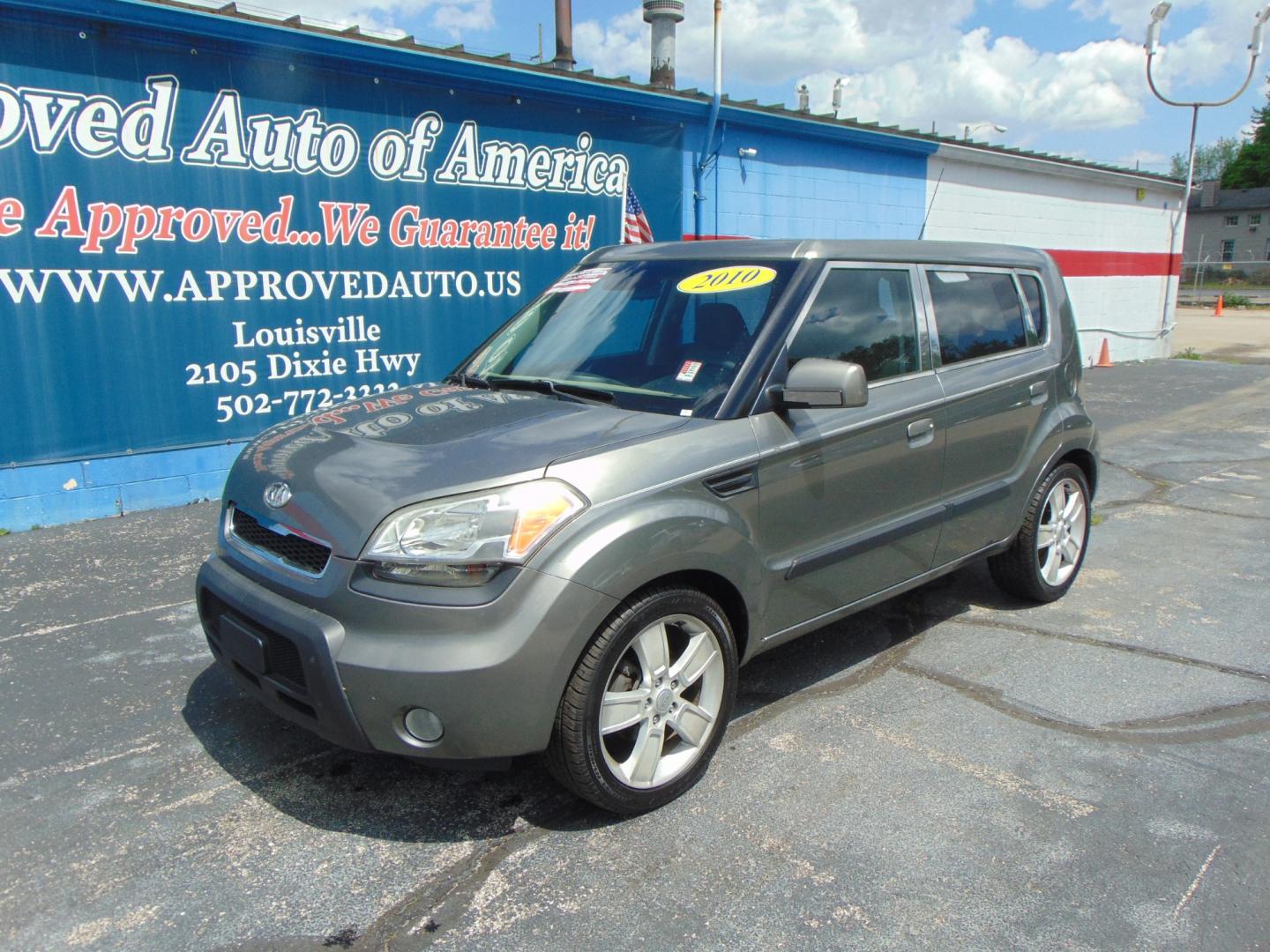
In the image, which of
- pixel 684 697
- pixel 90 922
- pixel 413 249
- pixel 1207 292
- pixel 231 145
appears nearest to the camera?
pixel 90 922

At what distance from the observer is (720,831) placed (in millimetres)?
3021

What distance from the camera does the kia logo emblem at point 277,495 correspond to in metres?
3.05

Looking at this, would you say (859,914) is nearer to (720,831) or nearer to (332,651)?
(720,831)

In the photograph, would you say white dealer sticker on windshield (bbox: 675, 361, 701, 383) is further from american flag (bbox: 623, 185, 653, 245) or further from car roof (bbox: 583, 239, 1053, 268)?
american flag (bbox: 623, 185, 653, 245)

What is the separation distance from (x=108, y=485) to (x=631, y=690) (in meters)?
5.48

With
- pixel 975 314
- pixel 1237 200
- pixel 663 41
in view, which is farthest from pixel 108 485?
pixel 1237 200

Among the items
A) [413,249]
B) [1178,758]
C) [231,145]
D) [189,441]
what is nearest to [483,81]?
[413,249]

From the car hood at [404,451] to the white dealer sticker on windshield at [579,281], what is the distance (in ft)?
2.52

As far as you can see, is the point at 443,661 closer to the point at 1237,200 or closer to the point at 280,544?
the point at 280,544

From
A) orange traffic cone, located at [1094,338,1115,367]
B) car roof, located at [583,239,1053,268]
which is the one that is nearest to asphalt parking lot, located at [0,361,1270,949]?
car roof, located at [583,239,1053,268]

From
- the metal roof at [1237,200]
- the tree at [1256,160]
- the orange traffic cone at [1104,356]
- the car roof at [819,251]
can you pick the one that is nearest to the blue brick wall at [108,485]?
the car roof at [819,251]

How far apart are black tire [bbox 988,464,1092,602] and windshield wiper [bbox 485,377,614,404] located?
2432 millimetres

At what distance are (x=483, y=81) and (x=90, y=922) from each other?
746 centimetres

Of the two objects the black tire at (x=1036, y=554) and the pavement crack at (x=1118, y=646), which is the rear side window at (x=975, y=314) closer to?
the black tire at (x=1036, y=554)
